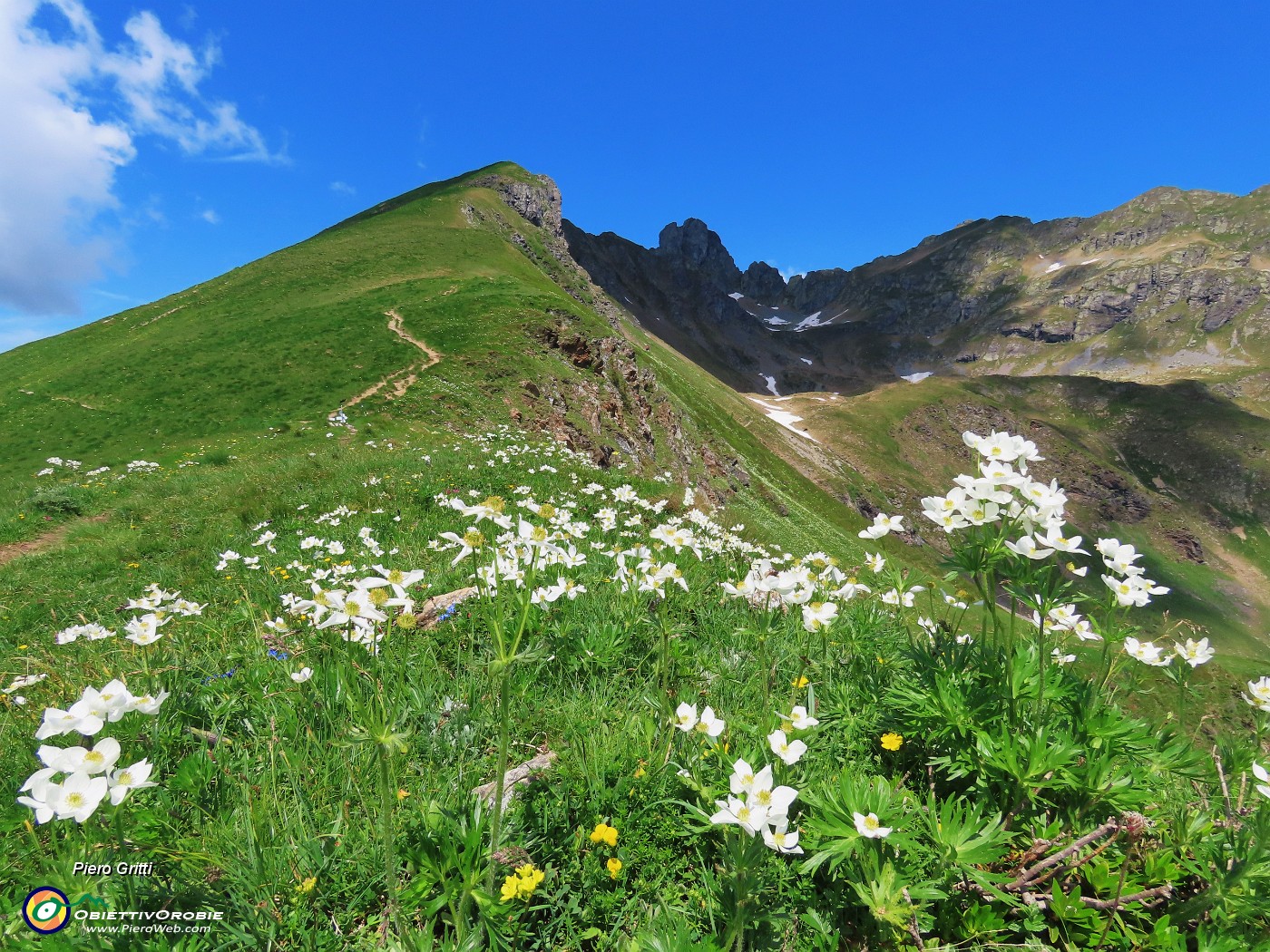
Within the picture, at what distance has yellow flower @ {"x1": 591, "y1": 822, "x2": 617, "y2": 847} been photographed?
2623 millimetres

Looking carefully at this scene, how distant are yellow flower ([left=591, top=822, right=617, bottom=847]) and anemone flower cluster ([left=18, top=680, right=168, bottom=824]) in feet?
6.23

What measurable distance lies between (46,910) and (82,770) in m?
0.66

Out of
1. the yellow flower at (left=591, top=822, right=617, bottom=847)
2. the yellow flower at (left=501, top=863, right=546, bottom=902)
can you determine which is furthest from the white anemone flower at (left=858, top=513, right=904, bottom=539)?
the yellow flower at (left=501, top=863, right=546, bottom=902)

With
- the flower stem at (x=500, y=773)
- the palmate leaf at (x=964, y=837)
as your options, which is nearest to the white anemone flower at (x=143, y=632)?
the flower stem at (x=500, y=773)

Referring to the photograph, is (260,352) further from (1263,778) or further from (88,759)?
(1263,778)

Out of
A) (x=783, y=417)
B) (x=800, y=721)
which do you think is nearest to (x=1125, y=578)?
(x=800, y=721)

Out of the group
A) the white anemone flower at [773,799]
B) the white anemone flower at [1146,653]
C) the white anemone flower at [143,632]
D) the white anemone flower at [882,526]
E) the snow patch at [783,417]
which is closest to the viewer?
the white anemone flower at [773,799]

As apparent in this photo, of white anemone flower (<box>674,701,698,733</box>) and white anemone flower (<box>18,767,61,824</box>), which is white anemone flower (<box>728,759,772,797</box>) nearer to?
white anemone flower (<box>674,701,698,733</box>)

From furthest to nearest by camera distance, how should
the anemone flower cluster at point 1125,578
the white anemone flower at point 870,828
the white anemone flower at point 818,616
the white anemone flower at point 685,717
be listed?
the white anemone flower at point 818,616, the anemone flower cluster at point 1125,578, the white anemone flower at point 685,717, the white anemone flower at point 870,828

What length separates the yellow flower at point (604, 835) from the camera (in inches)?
103

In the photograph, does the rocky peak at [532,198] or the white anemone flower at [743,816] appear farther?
the rocky peak at [532,198]

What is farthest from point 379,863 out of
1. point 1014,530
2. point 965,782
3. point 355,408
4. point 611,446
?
point 611,446

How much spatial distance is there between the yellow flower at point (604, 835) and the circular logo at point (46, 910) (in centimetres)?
211

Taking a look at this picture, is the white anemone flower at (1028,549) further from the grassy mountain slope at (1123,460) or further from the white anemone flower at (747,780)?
the grassy mountain slope at (1123,460)
